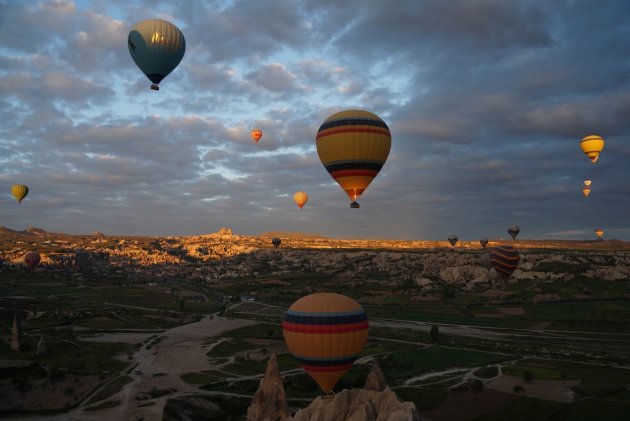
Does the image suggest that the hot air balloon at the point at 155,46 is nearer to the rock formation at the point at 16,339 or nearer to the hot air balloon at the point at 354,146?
the hot air balloon at the point at 354,146

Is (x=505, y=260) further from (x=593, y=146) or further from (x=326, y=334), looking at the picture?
(x=326, y=334)

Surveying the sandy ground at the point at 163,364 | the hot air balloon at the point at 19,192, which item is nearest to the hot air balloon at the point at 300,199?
the sandy ground at the point at 163,364

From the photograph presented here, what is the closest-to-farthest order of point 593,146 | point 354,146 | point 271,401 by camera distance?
point 271,401, point 354,146, point 593,146

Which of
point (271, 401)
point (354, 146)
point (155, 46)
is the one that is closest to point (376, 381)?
point (271, 401)

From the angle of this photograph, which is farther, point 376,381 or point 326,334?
point 376,381

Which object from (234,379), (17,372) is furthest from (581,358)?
(17,372)

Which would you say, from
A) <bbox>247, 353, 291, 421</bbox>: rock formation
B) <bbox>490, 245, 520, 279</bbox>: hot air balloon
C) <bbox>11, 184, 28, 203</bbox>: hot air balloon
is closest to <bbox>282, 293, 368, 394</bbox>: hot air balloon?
<bbox>247, 353, 291, 421</bbox>: rock formation

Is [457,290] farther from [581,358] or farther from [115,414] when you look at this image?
[115,414]
